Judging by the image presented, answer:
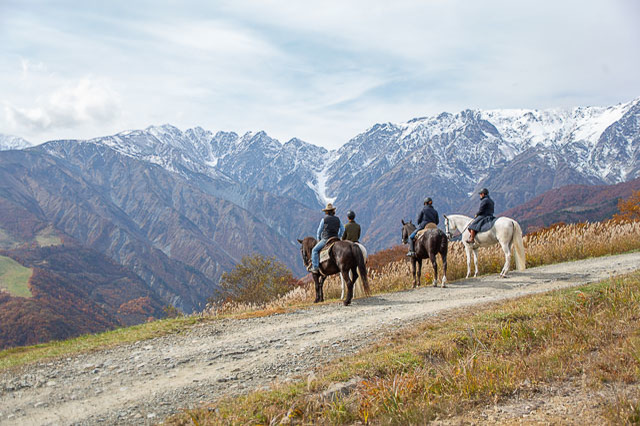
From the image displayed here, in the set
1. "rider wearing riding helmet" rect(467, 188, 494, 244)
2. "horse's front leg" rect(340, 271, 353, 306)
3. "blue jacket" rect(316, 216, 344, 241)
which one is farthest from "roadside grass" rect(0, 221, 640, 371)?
"horse's front leg" rect(340, 271, 353, 306)

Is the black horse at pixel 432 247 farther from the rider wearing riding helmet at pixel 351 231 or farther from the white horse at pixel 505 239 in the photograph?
the rider wearing riding helmet at pixel 351 231

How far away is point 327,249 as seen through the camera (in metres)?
14.9

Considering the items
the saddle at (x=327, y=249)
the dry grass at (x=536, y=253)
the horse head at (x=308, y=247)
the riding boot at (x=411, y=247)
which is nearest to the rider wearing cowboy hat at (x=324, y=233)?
the saddle at (x=327, y=249)

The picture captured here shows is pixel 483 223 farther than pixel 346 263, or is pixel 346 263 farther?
pixel 483 223

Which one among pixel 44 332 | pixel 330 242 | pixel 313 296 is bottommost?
pixel 44 332

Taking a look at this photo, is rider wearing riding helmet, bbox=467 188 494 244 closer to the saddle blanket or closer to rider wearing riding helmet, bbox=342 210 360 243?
the saddle blanket

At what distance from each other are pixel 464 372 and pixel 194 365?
15.9 ft

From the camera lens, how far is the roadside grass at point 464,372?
513 centimetres

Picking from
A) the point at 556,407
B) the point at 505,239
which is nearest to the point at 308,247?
the point at 505,239

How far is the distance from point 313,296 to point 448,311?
772cm

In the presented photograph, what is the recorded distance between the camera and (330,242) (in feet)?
49.7

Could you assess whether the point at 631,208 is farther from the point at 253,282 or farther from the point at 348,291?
the point at 348,291

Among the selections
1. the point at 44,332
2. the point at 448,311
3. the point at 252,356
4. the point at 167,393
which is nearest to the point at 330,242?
the point at 448,311

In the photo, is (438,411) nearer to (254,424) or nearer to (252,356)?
(254,424)
